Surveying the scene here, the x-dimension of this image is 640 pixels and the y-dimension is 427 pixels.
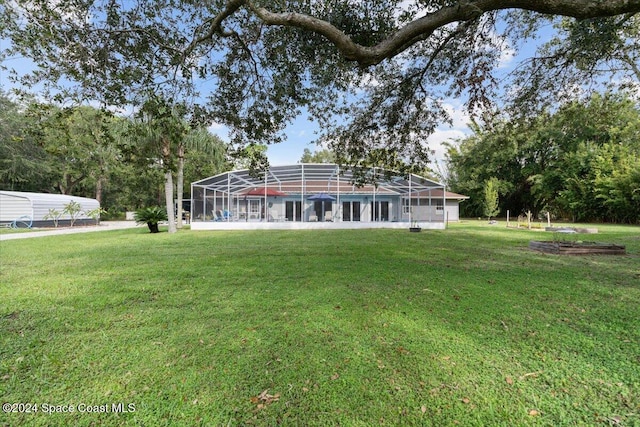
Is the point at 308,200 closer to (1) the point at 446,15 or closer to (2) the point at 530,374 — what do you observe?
(1) the point at 446,15

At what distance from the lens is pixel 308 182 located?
23.6 metres

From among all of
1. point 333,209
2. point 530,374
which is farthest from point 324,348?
point 333,209

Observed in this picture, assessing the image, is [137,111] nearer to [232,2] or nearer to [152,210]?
[232,2]

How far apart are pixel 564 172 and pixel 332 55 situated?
1165 inches

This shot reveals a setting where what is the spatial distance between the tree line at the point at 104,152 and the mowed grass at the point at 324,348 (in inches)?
88.9

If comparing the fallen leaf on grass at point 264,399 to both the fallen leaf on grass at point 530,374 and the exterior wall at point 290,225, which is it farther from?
the exterior wall at point 290,225

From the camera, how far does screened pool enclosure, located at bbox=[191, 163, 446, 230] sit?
1875 centimetres

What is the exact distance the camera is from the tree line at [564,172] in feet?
72.8

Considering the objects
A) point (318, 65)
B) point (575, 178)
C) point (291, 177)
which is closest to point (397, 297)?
point (318, 65)

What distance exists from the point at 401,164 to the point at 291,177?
12670mm

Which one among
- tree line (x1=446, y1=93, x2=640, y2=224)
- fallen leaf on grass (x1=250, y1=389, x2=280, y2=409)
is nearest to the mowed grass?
fallen leaf on grass (x1=250, y1=389, x2=280, y2=409)

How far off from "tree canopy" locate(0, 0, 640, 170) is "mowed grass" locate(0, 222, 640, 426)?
126 inches

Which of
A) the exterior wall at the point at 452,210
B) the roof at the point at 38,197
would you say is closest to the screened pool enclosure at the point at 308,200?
the exterior wall at the point at 452,210

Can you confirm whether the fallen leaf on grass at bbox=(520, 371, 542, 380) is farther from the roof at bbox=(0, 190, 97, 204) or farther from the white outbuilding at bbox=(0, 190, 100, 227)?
the roof at bbox=(0, 190, 97, 204)
